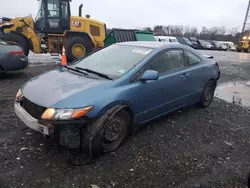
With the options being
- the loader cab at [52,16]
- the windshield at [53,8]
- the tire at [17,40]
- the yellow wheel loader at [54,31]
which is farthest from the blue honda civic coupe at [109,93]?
the windshield at [53,8]

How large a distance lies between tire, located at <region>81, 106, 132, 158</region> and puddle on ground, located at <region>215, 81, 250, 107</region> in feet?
13.0

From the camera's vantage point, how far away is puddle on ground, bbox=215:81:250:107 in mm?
6181

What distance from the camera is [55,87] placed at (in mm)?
3076

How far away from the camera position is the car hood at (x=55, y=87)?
2.84 m

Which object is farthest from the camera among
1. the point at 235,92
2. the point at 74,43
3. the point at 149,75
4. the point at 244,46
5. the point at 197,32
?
the point at 197,32

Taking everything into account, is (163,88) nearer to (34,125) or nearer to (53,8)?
(34,125)

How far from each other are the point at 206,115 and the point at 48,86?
10.9ft

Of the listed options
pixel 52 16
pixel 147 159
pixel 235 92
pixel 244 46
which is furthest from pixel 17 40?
pixel 244 46

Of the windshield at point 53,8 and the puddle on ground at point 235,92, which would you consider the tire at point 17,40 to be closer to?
the windshield at point 53,8

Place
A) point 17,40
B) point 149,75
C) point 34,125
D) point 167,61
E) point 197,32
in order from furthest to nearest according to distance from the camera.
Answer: point 197,32 < point 17,40 < point 167,61 < point 149,75 < point 34,125

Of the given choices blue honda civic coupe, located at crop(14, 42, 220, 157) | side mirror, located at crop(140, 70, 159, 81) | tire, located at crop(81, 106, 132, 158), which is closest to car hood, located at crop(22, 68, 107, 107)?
blue honda civic coupe, located at crop(14, 42, 220, 157)

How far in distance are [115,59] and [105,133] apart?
55.5 inches

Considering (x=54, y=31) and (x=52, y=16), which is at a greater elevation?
(x=52, y=16)

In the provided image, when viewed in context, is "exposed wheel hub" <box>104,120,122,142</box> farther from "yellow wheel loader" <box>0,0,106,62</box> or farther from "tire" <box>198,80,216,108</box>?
"yellow wheel loader" <box>0,0,106,62</box>
